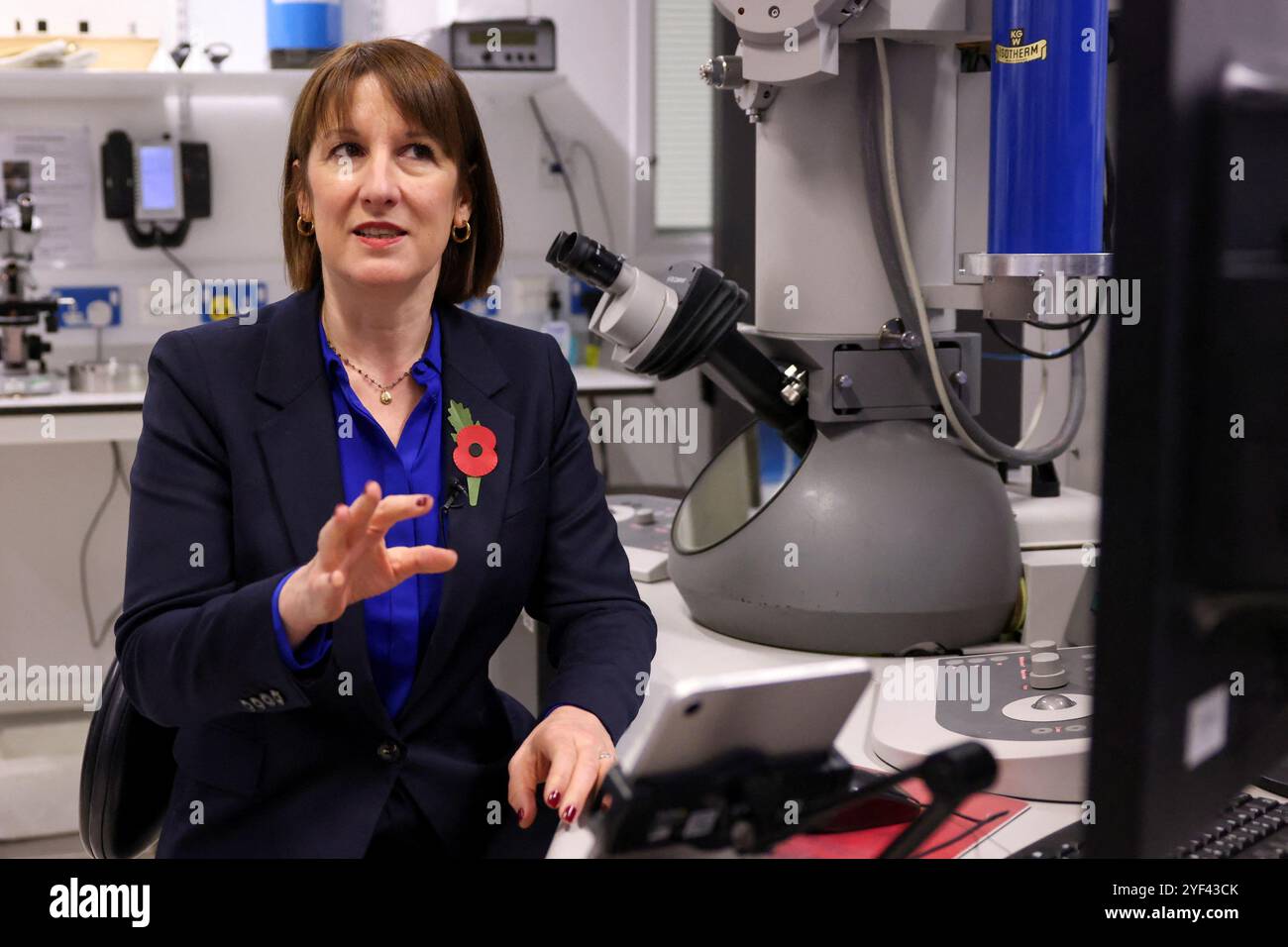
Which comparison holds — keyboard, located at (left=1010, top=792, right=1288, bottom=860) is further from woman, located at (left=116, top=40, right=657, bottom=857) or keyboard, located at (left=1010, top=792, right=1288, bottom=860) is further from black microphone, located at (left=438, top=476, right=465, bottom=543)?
black microphone, located at (left=438, top=476, right=465, bottom=543)

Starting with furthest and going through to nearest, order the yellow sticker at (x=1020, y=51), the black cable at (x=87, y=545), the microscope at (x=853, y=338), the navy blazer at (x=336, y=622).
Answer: the black cable at (x=87, y=545)
the microscope at (x=853, y=338)
the yellow sticker at (x=1020, y=51)
the navy blazer at (x=336, y=622)

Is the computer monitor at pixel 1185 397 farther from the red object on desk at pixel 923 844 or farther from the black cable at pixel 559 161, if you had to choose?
the black cable at pixel 559 161

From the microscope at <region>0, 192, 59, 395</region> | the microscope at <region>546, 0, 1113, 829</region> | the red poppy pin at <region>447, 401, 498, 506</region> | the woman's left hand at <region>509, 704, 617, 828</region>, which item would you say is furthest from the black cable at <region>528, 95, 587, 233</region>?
the woman's left hand at <region>509, 704, 617, 828</region>

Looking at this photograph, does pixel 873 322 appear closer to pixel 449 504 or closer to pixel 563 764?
pixel 449 504

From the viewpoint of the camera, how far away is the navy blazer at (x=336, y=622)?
3.53ft

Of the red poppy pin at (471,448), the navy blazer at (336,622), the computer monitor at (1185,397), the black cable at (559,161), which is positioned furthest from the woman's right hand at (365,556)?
the black cable at (559,161)

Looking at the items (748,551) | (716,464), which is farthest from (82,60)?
(748,551)

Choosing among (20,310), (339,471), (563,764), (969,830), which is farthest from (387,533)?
(20,310)

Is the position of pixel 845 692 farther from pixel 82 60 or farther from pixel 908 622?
pixel 82 60

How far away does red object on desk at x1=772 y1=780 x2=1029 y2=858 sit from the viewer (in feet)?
2.53

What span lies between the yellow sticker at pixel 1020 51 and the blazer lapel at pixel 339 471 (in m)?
0.54

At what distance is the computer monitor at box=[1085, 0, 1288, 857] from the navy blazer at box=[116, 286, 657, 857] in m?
0.63

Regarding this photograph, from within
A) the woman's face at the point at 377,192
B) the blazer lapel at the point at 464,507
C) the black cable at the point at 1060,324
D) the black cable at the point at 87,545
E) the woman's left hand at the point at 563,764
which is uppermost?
the woman's face at the point at 377,192

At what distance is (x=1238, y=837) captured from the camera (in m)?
0.84
